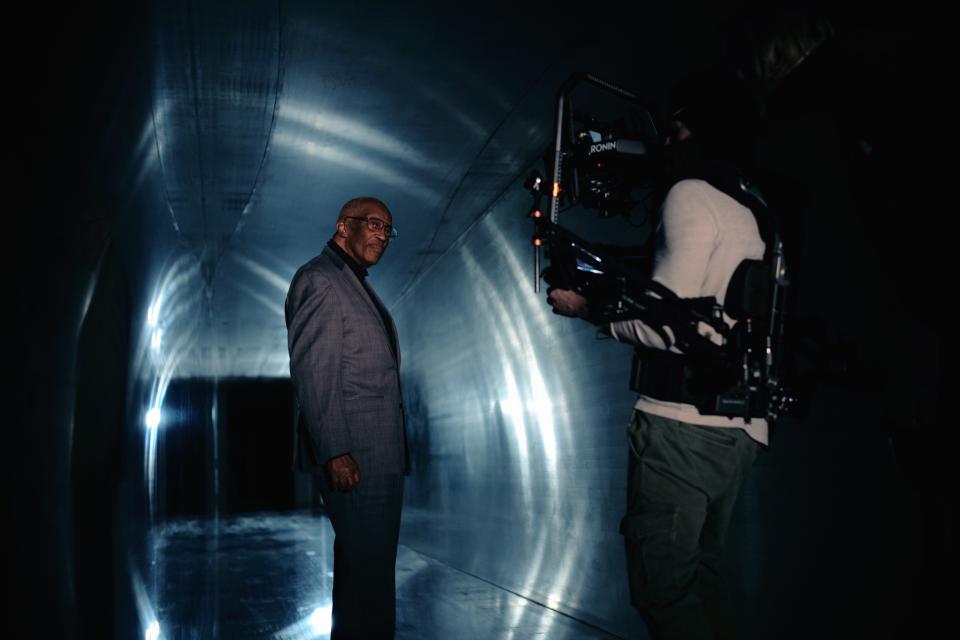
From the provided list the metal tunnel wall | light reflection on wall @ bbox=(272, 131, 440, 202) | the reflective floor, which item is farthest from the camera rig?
light reflection on wall @ bbox=(272, 131, 440, 202)

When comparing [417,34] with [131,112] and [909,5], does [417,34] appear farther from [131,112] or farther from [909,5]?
[909,5]

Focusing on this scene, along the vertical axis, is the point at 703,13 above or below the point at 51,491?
above

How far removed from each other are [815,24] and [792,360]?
28.1 inches

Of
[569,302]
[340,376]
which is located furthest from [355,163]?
[569,302]

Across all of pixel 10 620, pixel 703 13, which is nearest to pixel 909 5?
pixel 703 13

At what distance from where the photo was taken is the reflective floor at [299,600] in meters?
3.89

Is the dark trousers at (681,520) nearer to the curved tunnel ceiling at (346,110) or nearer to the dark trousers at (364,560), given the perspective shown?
the dark trousers at (364,560)

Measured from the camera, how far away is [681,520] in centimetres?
179

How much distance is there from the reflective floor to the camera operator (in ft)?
6.58

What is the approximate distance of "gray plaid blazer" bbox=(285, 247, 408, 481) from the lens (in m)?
2.47

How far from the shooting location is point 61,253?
2207 mm

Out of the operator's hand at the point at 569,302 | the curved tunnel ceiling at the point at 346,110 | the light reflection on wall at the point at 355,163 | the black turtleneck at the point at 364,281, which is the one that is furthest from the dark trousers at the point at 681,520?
the light reflection on wall at the point at 355,163

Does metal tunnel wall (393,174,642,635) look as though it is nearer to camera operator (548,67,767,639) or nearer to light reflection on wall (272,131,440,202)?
light reflection on wall (272,131,440,202)

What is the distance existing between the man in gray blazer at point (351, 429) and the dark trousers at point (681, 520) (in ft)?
2.90
